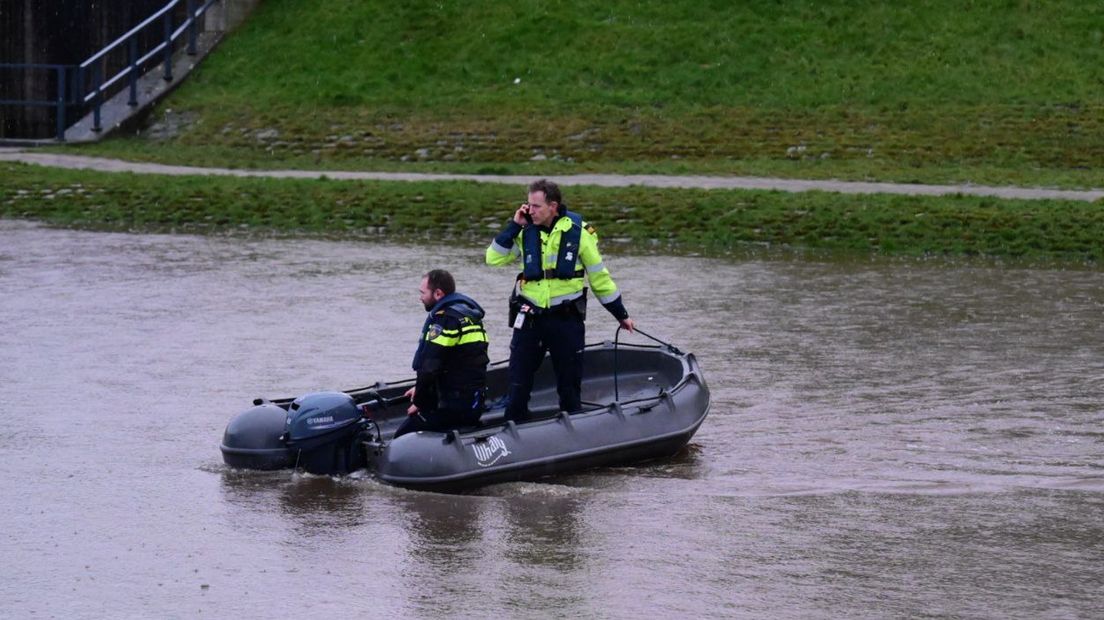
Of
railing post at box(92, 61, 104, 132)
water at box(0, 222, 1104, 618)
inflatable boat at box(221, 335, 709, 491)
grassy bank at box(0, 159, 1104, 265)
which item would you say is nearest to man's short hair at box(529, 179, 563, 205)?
inflatable boat at box(221, 335, 709, 491)

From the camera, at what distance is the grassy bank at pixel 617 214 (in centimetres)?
1992

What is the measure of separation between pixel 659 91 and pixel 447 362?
57.4 feet

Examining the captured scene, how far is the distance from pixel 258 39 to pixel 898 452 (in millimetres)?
22481

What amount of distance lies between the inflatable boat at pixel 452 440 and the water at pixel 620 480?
0.12 meters

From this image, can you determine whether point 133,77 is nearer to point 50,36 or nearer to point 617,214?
point 50,36

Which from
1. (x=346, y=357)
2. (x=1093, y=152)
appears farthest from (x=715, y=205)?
(x=346, y=357)

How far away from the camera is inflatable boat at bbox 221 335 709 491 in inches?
384

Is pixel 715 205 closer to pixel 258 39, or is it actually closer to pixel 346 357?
pixel 346 357

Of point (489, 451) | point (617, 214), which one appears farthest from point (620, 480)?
point (617, 214)

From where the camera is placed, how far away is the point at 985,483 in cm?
995

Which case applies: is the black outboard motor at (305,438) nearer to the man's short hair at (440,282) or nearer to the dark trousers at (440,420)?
the dark trousers at (440,420)

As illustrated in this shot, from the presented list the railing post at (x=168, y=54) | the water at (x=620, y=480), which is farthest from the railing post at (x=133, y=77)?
the water at (x=620, y=480)

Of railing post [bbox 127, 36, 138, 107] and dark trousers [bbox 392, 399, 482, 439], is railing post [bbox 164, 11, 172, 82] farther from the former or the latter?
dark trousers [bbox 392, 399, 482, 439]

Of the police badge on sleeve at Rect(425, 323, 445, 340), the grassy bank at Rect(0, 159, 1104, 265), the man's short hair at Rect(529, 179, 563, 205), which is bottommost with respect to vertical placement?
the grassy bank at Rect(0, 159, 1104, 265)
